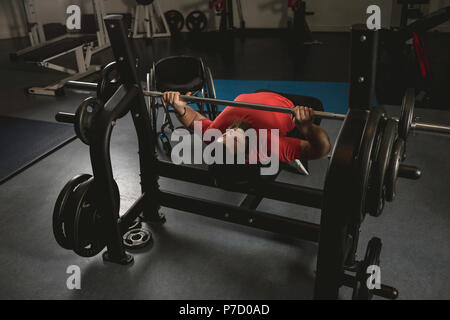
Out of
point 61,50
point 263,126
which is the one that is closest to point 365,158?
point 263,126

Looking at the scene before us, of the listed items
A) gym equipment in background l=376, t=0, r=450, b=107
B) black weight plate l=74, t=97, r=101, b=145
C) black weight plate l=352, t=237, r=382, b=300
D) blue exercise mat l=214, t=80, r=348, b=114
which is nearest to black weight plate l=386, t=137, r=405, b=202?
black weight plate l=352, t=237, r=382, b=300

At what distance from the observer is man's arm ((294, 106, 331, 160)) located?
1.47 meters

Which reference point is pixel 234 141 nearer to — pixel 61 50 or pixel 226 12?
pixel 61 50

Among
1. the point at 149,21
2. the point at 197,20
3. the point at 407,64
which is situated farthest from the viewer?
the point at 197,20

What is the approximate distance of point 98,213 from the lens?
1688 millimetres

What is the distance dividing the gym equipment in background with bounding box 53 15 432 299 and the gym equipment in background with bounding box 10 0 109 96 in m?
1.80

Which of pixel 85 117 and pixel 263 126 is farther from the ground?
pixel 85 117

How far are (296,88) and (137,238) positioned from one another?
8.39ft

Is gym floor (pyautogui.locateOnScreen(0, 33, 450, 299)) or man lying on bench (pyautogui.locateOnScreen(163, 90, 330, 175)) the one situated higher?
man lying on bench (pyautogui.locateOnScreen(163, 90, 330, 175))

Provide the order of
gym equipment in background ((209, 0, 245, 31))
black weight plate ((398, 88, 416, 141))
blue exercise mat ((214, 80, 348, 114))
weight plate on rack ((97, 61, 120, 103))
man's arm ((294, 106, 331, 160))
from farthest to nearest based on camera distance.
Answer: gym equipment in background ((209, 0, 245, 31))
blue exercise mat ((214, 80, 348, 114))
weight plate on rack ((97, 61, 120, 103))
man's arm ((294, 106, 331, 160))
black weight plate ((398, 88, 416, 141))

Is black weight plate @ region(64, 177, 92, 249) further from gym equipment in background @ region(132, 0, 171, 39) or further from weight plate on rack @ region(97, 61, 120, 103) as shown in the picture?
gym equipment in background @ region(132, 0, 171, 39)

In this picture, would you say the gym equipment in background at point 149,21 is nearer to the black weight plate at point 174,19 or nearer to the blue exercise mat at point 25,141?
the black weight plate at point 174,19

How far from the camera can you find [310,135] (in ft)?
5.18
